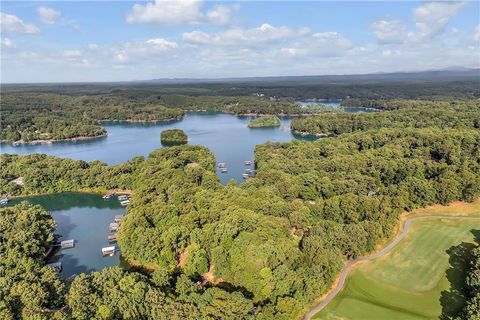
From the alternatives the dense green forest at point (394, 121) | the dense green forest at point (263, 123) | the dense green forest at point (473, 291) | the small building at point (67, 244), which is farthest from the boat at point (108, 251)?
the dense green forest at point (263, 123)

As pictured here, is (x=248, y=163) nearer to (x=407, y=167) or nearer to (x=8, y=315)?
(x=407, y=167)

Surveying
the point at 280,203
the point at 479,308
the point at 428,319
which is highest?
the point at 280,203

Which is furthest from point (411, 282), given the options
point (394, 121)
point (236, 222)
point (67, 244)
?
point (394, 121)

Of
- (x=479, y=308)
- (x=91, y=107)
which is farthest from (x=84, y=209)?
(x=91, y=107)

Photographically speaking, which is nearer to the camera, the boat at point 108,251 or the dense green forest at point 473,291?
the dense green forest at point 473,291

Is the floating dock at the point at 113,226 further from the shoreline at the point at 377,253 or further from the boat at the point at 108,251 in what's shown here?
the shoreline at the point at 377,253

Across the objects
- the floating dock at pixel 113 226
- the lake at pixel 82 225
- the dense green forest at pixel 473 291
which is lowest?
the lake at pixel 82 225
